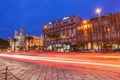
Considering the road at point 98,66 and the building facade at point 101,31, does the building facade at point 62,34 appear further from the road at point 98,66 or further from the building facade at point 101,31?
the road at point 98,66

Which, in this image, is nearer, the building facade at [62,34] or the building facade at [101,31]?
the building facade at [101,31]

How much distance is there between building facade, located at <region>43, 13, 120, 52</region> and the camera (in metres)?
78.6

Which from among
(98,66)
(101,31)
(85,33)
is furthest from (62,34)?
(98,66)

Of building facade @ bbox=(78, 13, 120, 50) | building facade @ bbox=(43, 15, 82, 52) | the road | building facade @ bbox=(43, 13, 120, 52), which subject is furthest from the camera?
building facade @ bbox=(43, 15, 82, 52)

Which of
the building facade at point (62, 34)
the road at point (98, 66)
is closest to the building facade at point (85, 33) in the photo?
the building facade at point (62, 34)

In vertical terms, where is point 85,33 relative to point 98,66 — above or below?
above

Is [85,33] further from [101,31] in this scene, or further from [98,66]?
[98,66]

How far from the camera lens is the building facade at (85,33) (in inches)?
3095

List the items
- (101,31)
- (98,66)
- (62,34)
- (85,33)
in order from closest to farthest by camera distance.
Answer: (98,66) < (101,31) < (85,33) < (62,34)

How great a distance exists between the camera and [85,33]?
9338 centimetres

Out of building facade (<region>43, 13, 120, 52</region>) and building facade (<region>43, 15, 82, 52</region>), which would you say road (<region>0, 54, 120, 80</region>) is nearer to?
building facade (<region>43, 13, 120, 52</region>)

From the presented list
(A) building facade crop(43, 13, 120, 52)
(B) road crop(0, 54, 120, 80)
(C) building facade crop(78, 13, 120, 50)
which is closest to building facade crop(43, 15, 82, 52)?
(A) building facade crop(43, 13, 120, 52)

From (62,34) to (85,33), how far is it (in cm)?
2356

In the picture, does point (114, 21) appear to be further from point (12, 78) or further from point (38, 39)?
point (38, 39)
